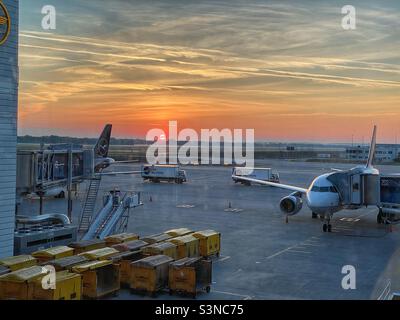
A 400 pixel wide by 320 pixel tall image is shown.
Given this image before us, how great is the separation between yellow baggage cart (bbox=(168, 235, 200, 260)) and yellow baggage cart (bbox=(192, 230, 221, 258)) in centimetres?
46

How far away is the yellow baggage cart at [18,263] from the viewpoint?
68.1 ft

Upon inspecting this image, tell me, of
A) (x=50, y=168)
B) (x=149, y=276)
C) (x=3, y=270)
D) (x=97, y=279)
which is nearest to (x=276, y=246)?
(x=149, y=276)

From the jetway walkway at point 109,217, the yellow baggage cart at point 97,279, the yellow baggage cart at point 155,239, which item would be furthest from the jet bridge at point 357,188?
the yellow baggage cart at point 97,279

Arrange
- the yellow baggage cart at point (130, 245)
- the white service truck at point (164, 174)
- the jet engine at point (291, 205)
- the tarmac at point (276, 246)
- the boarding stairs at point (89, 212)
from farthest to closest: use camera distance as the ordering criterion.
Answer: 1. the white service truck at point (164, 174)
2. the jet engine at point (291, 205)
3. the boarding stairs at point (89, 212)
4. the yellow baggage cart at point (130, 245)
5. the tarmac at point (276, 246)

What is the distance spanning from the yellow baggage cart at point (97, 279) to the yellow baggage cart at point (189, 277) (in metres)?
2.67

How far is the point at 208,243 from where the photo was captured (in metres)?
28.3

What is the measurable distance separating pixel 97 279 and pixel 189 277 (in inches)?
162

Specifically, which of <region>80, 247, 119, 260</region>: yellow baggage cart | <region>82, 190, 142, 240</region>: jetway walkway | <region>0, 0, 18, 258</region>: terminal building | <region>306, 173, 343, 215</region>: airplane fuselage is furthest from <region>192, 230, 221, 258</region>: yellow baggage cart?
<region>306, 173, 343, 215</region>: airplane fuselage

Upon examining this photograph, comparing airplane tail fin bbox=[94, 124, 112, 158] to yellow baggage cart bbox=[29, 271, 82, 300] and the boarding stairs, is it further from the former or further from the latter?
yellow baggage cart bbox=[29, 271, 82, 300]

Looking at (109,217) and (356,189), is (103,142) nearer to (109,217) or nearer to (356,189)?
(109,217)

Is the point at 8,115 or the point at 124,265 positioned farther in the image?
the point at 8,115

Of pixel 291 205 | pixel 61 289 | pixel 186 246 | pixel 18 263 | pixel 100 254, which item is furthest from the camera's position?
pixel 291 205

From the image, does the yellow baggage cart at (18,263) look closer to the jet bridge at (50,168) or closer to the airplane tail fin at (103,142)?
the jet bridge at (50,168)

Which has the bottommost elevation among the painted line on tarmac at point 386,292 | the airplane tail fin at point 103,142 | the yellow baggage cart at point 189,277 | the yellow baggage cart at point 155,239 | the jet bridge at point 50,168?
the painted line on tarmac at point 386,292
